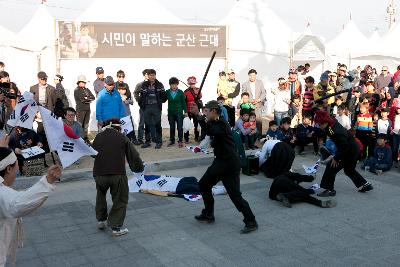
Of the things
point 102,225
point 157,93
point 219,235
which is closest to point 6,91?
point 157,93

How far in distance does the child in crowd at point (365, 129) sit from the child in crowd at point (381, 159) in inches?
28.9

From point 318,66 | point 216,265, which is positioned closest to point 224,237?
point 216,265

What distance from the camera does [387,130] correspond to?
34.0ft

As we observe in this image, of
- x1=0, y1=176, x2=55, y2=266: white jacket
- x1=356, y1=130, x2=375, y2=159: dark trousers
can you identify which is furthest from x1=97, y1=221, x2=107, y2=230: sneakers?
x1=356, y1=130, x2=375, y2=159: dark trousers

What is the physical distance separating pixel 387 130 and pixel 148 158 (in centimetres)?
535

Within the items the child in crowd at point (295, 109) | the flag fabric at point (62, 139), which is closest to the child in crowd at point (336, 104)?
the child in crowd at point (295, 109)

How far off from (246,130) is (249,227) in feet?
17.6

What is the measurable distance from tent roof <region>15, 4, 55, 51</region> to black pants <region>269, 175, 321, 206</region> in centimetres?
833

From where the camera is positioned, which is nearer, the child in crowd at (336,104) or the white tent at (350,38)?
the child in crowd at (336,104)

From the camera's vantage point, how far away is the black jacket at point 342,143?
775 centimetres

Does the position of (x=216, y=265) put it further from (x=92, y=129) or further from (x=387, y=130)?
(x=92, y=129)

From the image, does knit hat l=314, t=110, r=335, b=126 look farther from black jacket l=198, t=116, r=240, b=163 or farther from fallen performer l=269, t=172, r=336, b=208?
black jacket l=198, t=116, r=240, b=163

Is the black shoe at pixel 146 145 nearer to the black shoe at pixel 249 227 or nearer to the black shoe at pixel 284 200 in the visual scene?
the black shoe at pixel 284 200

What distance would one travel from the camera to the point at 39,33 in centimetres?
1512
